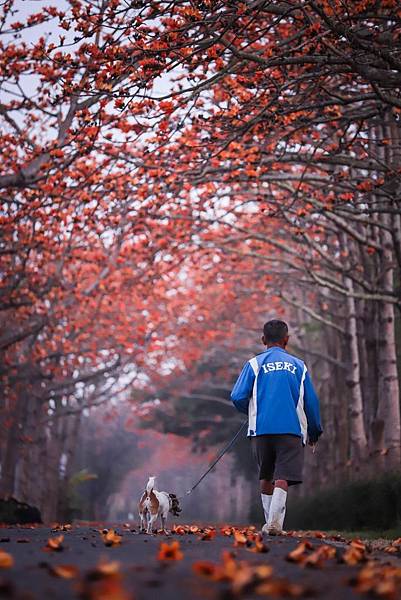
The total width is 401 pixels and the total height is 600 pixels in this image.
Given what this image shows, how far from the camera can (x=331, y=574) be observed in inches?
160

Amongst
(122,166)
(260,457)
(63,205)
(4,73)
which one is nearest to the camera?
(260,457)

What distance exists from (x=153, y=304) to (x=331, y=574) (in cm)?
3236

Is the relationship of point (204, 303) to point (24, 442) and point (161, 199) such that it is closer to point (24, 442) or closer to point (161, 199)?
point (24, 442)

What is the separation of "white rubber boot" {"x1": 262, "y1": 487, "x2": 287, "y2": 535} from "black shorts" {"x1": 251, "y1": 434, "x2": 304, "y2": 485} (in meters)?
0.16

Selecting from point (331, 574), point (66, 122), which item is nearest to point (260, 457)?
point (331, 574)

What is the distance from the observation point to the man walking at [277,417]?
25.2 feet

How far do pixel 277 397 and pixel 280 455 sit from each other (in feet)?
1.82

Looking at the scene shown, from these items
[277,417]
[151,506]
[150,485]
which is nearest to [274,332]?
[277,417]

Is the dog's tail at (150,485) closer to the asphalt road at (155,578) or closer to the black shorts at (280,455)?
the black shorts at (280,455)

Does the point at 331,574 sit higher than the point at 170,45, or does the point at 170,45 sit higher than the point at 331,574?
the point at 170,45

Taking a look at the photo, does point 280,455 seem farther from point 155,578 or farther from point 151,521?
point 155,578

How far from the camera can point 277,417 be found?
25.5 ft

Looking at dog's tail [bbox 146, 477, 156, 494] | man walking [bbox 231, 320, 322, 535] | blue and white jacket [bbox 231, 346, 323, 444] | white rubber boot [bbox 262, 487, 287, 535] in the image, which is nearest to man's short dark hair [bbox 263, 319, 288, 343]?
man walking [bbox 231, 320, 322, 535]

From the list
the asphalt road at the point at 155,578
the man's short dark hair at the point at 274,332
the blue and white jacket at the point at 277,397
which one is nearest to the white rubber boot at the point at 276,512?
the blue and white jacket at the point at 277,397
